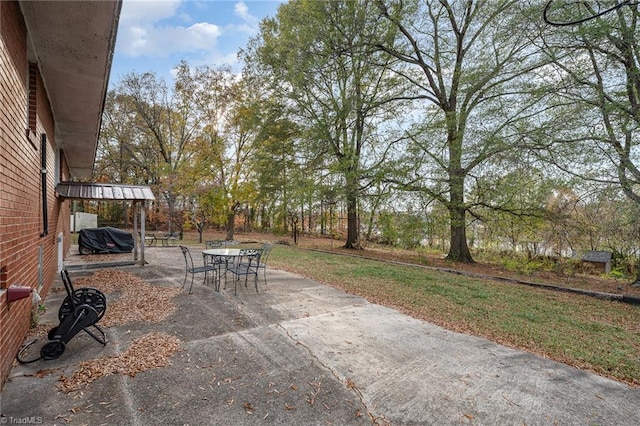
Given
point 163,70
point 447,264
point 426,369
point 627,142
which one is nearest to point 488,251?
point 447,264

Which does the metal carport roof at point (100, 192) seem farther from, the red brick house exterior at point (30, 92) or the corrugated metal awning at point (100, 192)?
the red brick house exterior at point (30, 92)

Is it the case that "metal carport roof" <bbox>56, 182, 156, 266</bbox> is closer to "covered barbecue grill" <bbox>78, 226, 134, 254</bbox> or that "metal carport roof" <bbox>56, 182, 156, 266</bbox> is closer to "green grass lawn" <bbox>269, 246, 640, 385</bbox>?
"covered barbecue grill" <bbox>78, 226, 134, 254</bbox>

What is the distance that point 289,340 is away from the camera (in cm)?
358

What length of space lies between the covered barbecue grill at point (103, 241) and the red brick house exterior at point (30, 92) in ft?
24.8

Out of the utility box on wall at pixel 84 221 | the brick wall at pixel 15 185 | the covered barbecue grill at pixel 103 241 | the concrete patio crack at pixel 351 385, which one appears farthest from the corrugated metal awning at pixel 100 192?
the utility box on wall at pixel 84 221

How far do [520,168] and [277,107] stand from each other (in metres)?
Result: 10.8

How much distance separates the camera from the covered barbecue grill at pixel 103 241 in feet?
35.8

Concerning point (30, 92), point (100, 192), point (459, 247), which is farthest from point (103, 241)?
point (459, 247)

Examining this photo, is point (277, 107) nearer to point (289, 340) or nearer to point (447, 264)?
point (447, 264)

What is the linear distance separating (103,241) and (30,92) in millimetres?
9263

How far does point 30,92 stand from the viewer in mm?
3697

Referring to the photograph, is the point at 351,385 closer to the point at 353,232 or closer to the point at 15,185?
the point at 15,185

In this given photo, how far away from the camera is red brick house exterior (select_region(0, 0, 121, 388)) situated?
248 centimetres

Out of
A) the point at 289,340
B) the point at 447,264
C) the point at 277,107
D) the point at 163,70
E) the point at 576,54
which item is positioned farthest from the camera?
the point at 163,70
